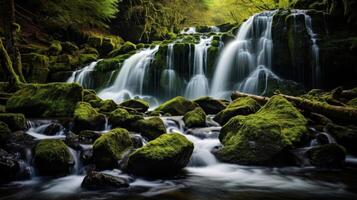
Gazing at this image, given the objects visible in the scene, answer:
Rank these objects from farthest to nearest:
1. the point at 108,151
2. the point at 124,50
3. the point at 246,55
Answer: the point at 124,50, the point at 246,55, the point at 108,151

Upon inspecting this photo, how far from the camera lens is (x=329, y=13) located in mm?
13570

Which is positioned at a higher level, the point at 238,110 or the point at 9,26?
the point at 9,26

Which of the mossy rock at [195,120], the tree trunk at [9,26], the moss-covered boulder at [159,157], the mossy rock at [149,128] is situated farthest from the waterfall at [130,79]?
the moss-covered boulder at [159,157]

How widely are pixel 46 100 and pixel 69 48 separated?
10.4m

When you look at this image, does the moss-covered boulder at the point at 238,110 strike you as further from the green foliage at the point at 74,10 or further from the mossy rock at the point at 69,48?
the mossy rock at the point at 69,48

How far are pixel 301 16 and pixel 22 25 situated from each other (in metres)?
15.9

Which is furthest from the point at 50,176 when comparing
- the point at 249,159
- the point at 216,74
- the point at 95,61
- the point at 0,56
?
the point at 95,61

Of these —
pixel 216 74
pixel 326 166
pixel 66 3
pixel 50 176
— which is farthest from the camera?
pixel 66 3

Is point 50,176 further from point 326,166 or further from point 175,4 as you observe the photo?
point 175,4

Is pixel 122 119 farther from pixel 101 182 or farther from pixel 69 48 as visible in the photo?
pixel 69 48

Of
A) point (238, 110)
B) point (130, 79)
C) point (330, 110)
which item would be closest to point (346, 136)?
point (330, 110)

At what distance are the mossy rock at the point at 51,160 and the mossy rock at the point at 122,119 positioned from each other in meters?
2.19

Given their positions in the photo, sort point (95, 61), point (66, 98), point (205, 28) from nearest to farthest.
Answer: point (66, 98)
point (95, 61)
point (205, 28)

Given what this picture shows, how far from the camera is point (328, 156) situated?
6012 millimetres
